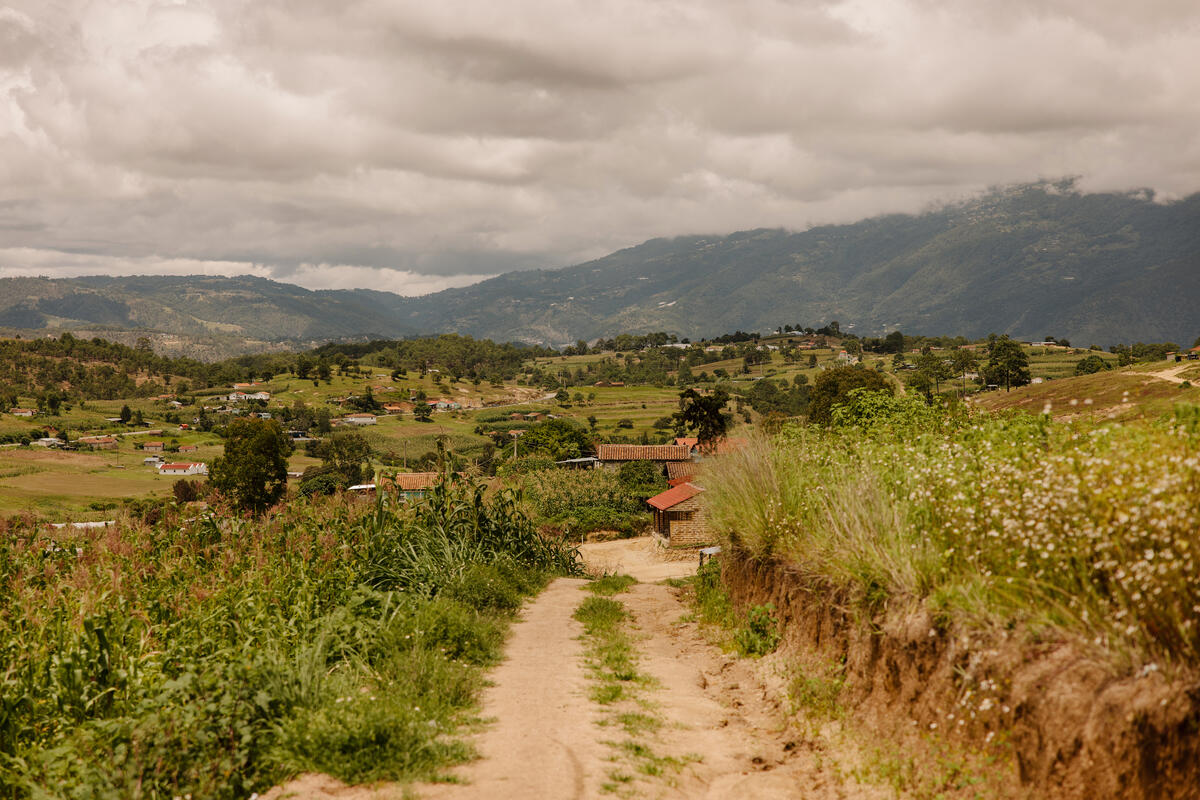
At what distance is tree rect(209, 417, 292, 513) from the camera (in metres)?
64.8

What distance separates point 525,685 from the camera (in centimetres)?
794

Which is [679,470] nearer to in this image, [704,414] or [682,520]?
[704,414]

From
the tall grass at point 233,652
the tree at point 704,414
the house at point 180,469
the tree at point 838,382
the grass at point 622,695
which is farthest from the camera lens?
Result: the house at point 180,469

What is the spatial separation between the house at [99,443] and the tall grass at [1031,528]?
433ft

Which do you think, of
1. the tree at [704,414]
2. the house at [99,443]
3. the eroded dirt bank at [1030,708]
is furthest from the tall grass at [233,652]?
the house at [99,443]

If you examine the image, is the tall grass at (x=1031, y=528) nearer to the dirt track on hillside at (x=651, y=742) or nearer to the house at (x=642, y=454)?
the dirt track on hillside at (x=651, y=742)

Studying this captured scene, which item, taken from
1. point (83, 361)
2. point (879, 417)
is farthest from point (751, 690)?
point (83, 361)

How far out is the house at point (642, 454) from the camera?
226 ft

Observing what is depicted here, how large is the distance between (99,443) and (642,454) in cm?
9447

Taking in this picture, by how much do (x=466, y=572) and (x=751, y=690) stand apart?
16.6 feet

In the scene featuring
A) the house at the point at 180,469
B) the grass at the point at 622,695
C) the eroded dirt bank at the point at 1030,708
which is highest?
the eroded dirt bank at the point at 1030,708

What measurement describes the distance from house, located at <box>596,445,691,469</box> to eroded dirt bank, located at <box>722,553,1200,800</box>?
2412 inches

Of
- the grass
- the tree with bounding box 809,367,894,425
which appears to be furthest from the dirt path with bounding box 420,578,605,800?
the tree with bounding box 809,367,894,425

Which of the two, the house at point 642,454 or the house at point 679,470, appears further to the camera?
the house at point 642,454
